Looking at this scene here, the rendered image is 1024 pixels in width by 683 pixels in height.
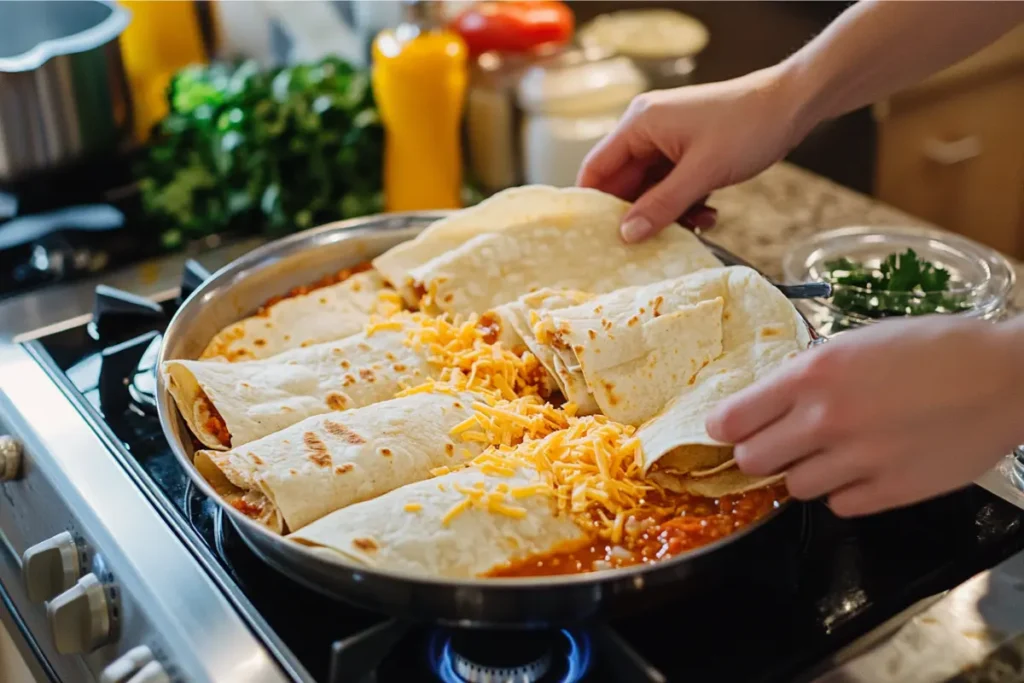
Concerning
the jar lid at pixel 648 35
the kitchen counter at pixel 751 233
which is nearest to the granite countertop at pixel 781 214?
the kitchen counter at pixel 751 233

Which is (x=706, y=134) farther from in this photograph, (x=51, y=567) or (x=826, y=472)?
(x=51, y=567)

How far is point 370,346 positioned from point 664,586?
0.61 metres

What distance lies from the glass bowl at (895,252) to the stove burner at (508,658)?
27.9 inches

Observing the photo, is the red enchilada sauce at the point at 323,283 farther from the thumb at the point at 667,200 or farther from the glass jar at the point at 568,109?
the glass jar at the point at 568,109

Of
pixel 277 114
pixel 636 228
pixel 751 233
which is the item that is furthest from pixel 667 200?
pixel 277 114

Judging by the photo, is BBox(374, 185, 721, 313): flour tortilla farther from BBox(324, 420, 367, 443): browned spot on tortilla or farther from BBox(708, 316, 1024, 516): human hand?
BBox(708, 316, 1024, 516): human hand

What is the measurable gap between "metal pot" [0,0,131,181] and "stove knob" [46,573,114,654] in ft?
3.59

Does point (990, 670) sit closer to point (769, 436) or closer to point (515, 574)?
point (769, 436)

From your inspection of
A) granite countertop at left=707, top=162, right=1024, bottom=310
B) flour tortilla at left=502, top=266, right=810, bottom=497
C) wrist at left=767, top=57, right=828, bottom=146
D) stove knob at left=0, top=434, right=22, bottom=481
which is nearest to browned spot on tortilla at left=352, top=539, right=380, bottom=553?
flour tortilla at left=502, top=266, right=810, bottom=497

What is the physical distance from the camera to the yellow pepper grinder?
79.6 inches

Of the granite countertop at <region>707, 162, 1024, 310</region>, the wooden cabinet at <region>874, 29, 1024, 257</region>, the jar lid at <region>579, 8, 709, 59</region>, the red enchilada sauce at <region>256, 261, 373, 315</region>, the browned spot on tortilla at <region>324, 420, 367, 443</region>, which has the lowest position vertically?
the wooden cabinet at <region>874, 29, 1024, 257</region>

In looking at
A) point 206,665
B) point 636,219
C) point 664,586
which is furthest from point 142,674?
point 636,219

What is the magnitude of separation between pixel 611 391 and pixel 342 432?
0.32 m

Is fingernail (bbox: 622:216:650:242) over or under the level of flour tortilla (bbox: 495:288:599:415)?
over
